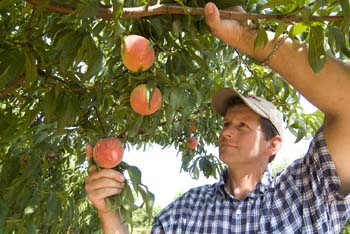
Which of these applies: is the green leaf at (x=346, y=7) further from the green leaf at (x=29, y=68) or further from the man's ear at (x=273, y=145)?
the man's ear at (x=273, y=145)

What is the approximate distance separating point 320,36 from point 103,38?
2.71 ft

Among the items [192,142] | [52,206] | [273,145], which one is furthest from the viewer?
[192,142]

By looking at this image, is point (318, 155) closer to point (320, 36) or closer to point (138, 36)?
point (320, 36)

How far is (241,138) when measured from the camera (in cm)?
213

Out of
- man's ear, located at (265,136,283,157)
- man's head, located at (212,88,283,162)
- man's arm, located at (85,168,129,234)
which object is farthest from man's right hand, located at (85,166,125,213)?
man's ear, located at (265,136,283,157)

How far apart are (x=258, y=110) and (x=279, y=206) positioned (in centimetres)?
47

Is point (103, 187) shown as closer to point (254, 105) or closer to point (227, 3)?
point (227, 3)

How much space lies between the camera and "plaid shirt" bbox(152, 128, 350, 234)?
180 cm

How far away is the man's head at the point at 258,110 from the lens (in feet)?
7.18

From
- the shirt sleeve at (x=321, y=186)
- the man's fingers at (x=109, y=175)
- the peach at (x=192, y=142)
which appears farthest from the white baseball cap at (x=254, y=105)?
the peach at (x=192, y=142)

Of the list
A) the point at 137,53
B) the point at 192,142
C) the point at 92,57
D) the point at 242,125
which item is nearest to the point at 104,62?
the point at 92,57

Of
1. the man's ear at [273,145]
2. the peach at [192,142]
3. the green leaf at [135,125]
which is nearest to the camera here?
the green leaf at [135,125]

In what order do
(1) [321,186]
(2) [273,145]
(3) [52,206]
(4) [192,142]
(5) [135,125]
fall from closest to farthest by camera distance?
(5) [135,125], (1) [321,186], (3) [52,206], (2) [273,145], (4) [192,142]

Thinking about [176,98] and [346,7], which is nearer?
[346,7]
